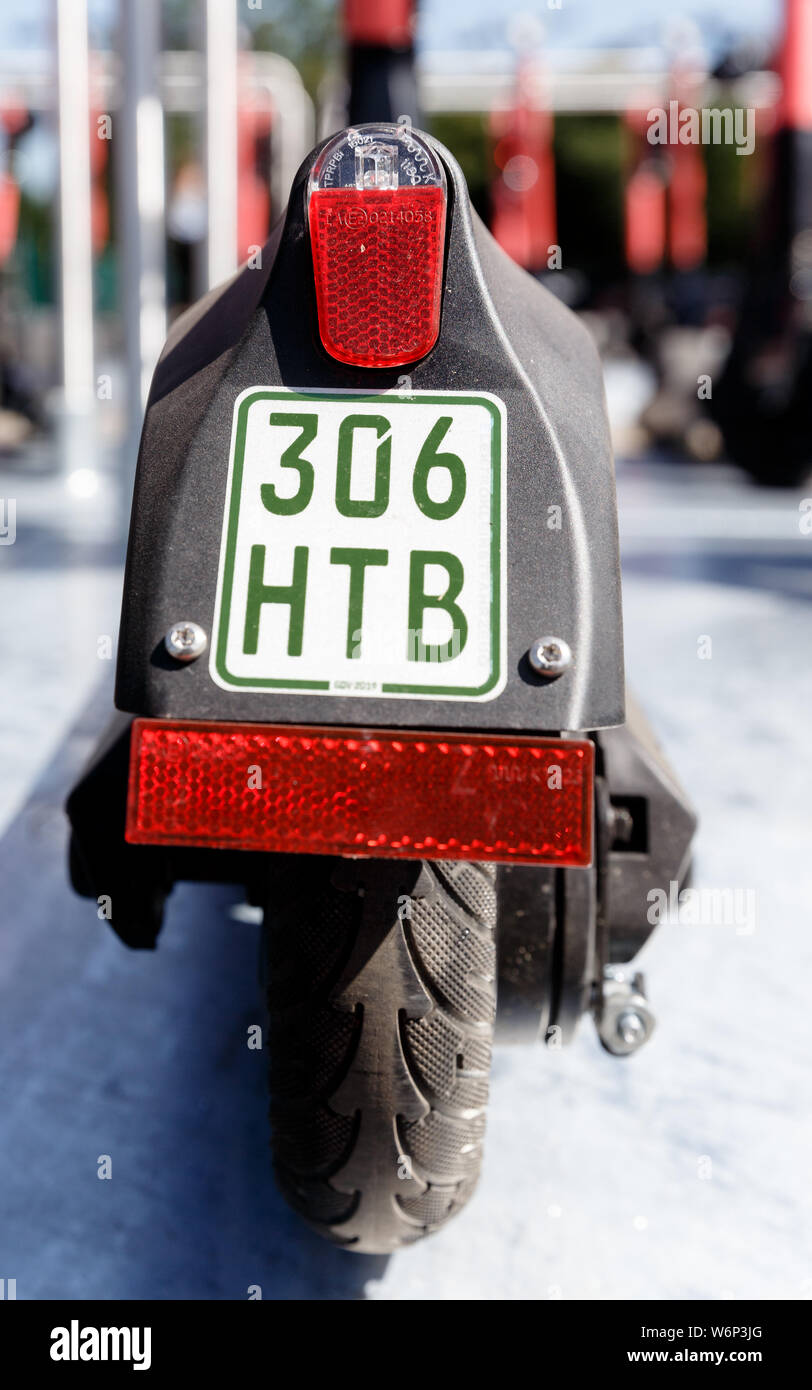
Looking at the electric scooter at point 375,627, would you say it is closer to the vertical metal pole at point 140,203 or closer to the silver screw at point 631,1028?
the silver screw at point 631,1028

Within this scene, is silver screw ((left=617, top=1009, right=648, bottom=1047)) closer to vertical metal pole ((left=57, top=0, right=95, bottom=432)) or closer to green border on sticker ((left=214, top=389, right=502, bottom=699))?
green border on sticker ((left=214, top=389, right=502, bottom=699))

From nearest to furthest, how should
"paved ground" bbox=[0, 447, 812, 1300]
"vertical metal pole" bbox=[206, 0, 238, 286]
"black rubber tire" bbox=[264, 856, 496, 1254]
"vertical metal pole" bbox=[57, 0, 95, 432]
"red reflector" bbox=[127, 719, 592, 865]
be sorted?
"red reflector" bbox=[127, 719, 592, 865] → "black rubber tire" bbox=[264, 856, 496, 1254] → "paved ground" bbox=[0, 447, 812, 1300] → "vertical metal pole" bbox=[206, 0, 238, 286] → "vertical metal pole" bbox=[57, 0, 95, 432]

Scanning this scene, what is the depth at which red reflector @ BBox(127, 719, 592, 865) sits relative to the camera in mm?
989

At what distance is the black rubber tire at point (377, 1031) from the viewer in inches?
44.9

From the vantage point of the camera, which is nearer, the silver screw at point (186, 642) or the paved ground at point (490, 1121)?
the silver screw at point (186, 642)

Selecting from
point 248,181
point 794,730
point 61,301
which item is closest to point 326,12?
point 248,181

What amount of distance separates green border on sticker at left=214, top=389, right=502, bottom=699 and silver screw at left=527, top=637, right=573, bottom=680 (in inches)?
1.3

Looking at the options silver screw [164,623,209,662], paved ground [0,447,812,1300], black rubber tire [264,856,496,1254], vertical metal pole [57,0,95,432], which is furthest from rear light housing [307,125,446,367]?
vertical metal pole [57,0,95,432]

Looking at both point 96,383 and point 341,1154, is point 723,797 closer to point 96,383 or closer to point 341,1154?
point 341,1154

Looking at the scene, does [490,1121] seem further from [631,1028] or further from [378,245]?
[378,245]

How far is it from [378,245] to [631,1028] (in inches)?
35.2

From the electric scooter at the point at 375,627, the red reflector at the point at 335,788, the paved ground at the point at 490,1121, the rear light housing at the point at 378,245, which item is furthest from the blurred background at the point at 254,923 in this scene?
the rear light housing at the point at 378,245

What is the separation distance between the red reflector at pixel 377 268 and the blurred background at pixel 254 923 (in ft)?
3.18

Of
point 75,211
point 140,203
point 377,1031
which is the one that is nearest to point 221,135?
point 140,203
